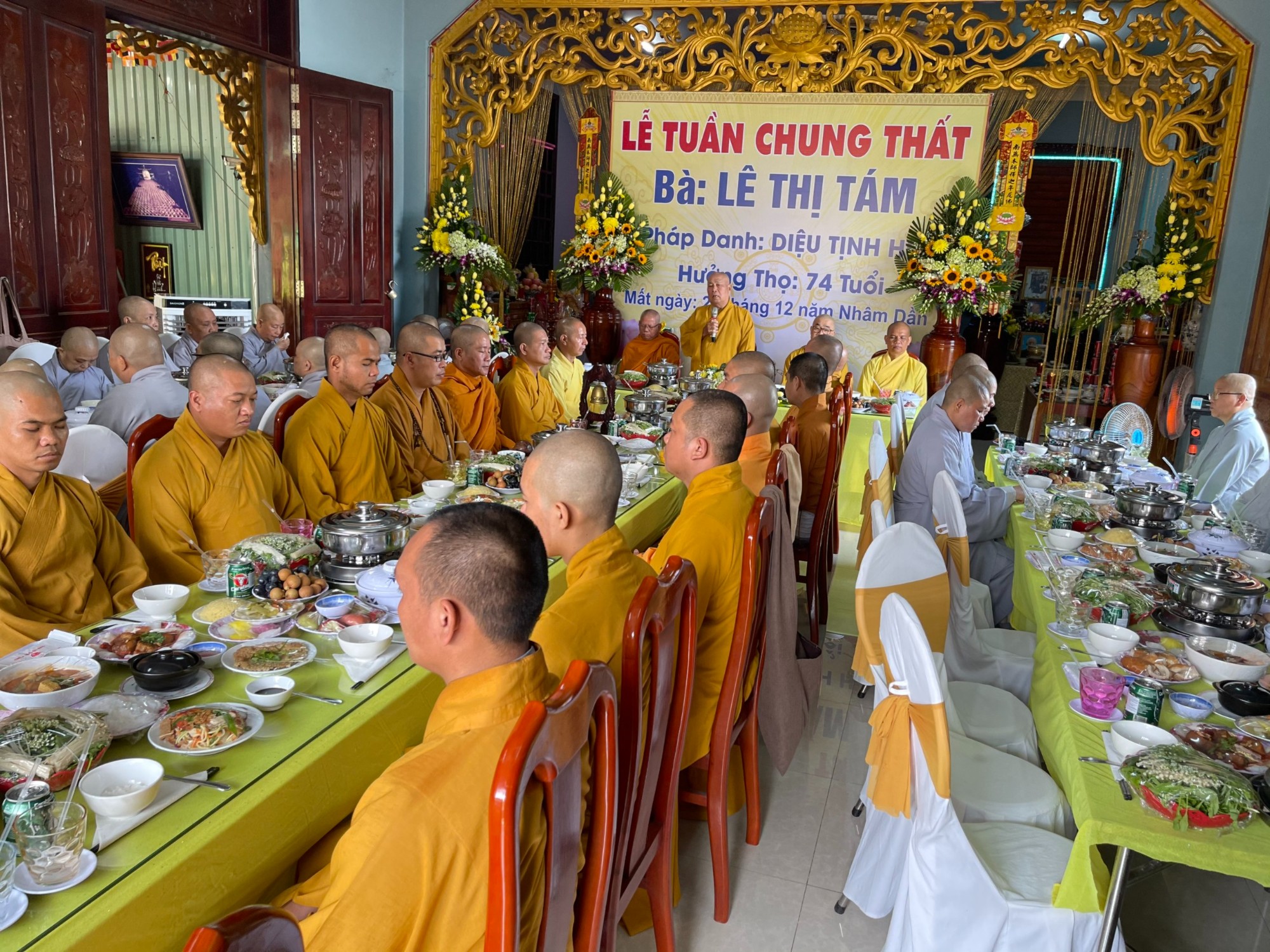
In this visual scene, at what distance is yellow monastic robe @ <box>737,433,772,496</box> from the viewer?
377cm

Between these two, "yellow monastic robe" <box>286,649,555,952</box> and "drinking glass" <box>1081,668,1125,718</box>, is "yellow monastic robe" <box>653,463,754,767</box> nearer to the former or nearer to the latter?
"drinking glass" <box>1081,668,1125,718</box>

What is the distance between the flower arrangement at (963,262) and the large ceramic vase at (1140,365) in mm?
1039

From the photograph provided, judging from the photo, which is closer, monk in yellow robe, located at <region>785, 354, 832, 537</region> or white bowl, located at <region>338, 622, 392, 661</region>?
white bowl, located at <region>338, 622, 392, 661</region>

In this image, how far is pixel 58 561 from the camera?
2346 mm

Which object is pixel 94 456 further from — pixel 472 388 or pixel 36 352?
pixel 36 352

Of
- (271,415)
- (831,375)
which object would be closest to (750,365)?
(831,375)

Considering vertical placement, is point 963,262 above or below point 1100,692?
above

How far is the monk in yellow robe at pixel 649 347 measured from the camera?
8.38 metres

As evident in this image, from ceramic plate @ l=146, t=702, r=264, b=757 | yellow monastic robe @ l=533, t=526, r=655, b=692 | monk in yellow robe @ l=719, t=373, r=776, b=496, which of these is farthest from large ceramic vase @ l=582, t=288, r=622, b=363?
ceramic plate @ l=146, t=702, r=264, b=757

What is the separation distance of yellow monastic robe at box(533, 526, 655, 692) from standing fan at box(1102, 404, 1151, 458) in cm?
464

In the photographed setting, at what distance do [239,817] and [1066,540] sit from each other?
2.91 metres

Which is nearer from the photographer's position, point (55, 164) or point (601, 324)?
point (55, 164)

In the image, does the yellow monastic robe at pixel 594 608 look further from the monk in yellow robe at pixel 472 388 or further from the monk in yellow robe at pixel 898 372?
the monk in yellow robe at pixel 898 372

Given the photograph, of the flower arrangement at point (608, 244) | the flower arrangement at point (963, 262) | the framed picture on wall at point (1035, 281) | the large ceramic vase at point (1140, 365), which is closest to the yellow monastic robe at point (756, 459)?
the flower arrangement at point (963, 262)
